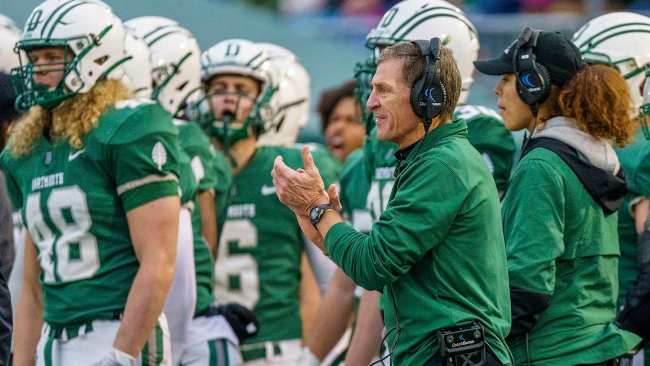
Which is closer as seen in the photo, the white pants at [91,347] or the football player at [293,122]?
the white pants at [91,347]

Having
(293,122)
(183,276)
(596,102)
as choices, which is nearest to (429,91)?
(596,102)

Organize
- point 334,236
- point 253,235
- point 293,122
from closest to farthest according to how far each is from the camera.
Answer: point 334,236 < point 253,235 < point 293,122

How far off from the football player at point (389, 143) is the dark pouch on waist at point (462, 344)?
1295 mm

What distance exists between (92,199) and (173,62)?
6.82 feet

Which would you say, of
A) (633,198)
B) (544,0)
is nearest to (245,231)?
(633,198)

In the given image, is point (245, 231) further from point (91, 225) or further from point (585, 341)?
point (585, 341)

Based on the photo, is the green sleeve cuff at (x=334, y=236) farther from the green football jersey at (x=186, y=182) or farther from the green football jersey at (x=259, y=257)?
the green football jersey at (x=259, y=257)

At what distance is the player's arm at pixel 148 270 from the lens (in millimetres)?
3518

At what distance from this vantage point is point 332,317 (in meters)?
4.59

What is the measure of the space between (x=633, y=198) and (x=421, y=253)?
1.69 meters

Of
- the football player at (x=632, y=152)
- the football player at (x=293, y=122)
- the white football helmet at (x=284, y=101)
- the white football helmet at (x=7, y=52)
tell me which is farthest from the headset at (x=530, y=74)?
the white football helmet at (x=7, y=52)

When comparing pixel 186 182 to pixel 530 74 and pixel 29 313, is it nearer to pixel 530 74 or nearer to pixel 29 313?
pixel 29 313

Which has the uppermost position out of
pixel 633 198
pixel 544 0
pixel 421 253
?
pixel 421 253

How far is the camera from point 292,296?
18.9 ft
